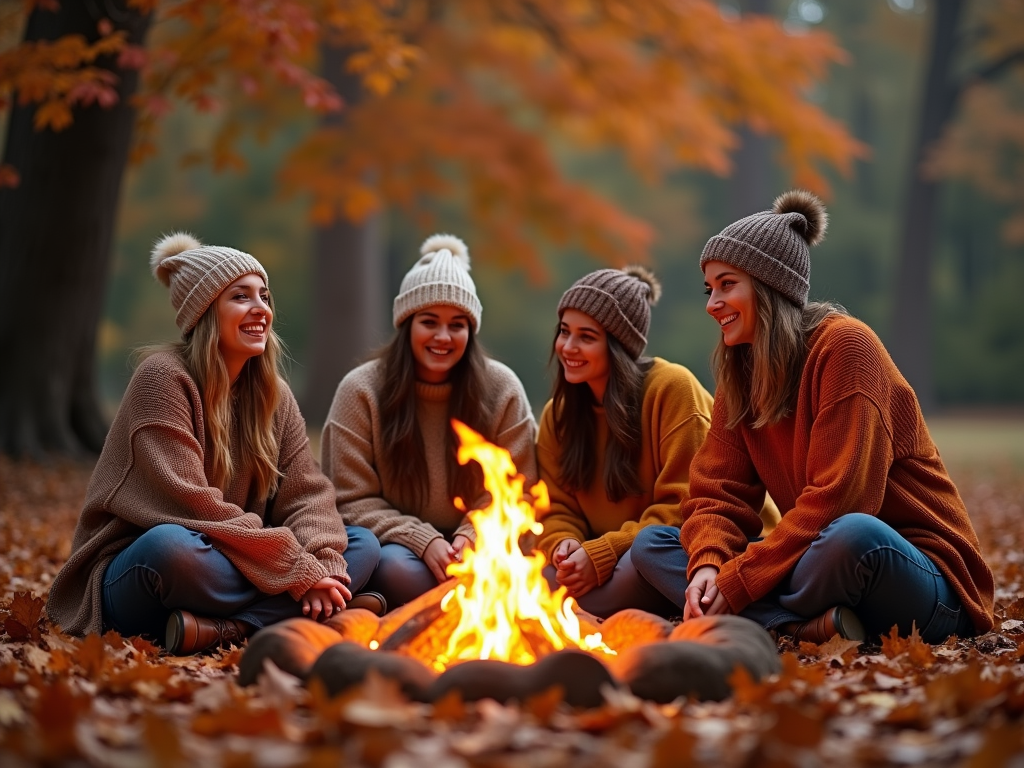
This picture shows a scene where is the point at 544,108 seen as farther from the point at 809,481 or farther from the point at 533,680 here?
the point at 533,680

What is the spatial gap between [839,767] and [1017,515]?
6.32 meters

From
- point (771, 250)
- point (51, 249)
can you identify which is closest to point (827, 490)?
point (771, 250)

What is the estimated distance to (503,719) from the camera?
2652mm

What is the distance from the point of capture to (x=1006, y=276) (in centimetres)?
2788

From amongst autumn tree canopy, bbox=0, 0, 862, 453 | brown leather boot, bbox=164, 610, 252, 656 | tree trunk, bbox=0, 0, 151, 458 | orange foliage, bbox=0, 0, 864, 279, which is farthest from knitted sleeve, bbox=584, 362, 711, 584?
tree trunk, bbox=0, 0, 151, 458

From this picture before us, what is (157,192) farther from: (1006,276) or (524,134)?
(1006,276)

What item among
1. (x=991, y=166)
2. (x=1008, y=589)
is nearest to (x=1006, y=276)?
(x=991, y=166)

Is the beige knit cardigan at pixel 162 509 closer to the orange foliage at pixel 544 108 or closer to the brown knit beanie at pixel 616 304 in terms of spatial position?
the brown knit beanie at pixel 616 304

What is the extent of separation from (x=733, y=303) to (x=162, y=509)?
2284 millimetres

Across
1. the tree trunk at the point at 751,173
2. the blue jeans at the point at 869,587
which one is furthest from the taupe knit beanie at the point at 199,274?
the tree trunk at the point at 751,173

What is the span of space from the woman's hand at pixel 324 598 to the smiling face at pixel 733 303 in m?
1.76

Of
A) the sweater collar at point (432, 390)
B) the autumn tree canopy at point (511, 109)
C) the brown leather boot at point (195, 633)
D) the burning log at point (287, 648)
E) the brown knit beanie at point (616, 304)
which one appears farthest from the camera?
the autumn tree canopy at point (511, 109)

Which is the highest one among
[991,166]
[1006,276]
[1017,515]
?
[991,166]

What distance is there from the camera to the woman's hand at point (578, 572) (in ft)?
14.8
